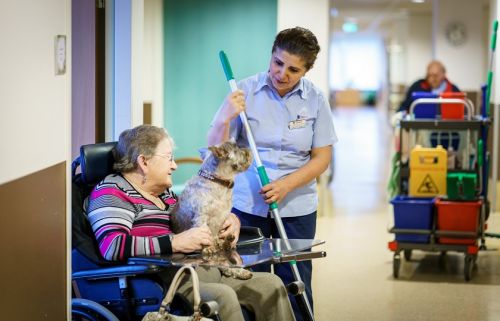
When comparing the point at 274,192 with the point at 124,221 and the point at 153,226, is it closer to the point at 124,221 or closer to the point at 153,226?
the point at 153,226

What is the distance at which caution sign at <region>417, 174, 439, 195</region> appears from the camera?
6145mm

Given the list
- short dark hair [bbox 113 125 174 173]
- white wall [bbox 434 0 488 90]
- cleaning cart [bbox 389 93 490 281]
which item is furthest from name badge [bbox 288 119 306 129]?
white wall [bbox 434 0 488 90]

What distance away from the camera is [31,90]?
2826 mm

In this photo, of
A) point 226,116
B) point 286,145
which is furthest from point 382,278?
point 226,116

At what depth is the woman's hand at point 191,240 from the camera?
3133 millimetres

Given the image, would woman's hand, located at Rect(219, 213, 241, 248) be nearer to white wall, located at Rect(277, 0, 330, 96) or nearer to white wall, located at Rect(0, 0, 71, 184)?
white wall, located at Rect(0, 0, 71, 184)

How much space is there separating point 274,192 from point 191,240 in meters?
0.61

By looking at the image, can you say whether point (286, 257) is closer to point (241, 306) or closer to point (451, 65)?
point (241, 306)

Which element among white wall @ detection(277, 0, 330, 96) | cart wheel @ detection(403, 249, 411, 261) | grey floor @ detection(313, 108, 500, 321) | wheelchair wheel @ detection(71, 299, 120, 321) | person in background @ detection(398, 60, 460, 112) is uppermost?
white wall @ detection(277, 0, 330, 96)

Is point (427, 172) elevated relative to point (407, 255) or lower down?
elevated

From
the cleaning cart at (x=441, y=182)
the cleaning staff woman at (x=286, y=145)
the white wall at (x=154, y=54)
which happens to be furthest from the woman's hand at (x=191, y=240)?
the white wall at (x=154, y=54)

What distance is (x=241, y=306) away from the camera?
3.28 metres

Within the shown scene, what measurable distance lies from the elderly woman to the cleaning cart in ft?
9.26

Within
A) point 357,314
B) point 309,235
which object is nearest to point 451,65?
point 357,314
